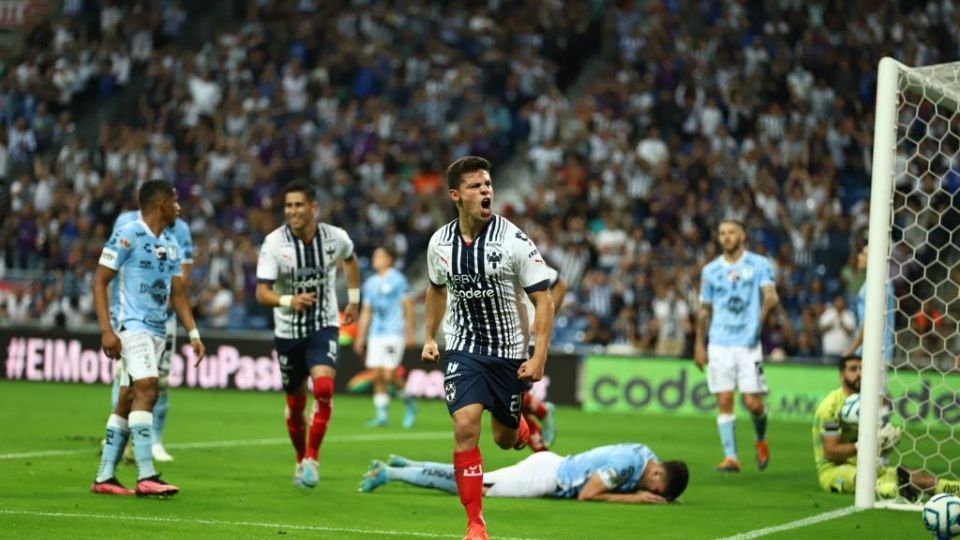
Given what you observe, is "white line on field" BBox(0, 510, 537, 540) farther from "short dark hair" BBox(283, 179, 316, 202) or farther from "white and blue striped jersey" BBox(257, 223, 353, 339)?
"short dark hair" BBox(283, 179, 316, 202)

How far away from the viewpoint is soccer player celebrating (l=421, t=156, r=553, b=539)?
8828 millimetres

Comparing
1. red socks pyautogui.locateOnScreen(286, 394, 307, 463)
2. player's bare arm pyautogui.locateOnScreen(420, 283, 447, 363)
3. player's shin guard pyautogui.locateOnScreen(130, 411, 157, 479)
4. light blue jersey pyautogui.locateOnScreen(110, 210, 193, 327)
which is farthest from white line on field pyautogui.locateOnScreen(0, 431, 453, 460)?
player's bare arm pyautogui.locateOnScreen(420, 283, 447, 363)

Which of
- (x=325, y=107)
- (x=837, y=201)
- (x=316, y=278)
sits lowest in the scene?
(x=316, y=278)

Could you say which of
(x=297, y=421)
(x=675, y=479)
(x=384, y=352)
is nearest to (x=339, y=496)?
(x=297, y=421)

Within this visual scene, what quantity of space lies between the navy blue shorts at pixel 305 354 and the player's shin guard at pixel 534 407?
2425mm

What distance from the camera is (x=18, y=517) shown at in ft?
31.0

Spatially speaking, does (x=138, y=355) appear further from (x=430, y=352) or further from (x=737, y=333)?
(x=737, y=333)

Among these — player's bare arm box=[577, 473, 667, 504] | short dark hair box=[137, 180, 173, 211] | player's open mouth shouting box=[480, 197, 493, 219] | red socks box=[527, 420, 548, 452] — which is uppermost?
short dark hair box=[137, 180, 173, 211]

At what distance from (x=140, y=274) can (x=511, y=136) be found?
20.6 meters

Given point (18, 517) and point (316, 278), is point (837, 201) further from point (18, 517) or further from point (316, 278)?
point (18, 517)

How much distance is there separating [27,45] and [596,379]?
722 inches

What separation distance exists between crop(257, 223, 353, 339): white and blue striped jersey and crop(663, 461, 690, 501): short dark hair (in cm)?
298

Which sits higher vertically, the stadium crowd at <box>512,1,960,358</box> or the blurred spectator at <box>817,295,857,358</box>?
the stadium crowd at <box>512,1,960,358</box>

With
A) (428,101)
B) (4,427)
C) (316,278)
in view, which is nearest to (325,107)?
(428,101)
